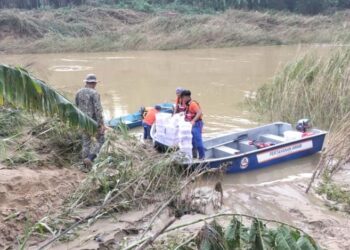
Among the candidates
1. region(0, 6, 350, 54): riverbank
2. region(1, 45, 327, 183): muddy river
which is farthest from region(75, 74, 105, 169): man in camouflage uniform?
region(0, 6, 350, 54): riverbank

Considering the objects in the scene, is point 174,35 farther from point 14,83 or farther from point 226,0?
point 14,83

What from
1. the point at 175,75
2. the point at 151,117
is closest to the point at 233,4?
the point at 175,75

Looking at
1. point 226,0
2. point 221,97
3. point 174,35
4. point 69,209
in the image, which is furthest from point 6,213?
point 226,0

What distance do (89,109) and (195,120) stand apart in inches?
78.1

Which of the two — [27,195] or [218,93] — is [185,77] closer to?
[218,93]

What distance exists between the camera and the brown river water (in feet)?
23.4

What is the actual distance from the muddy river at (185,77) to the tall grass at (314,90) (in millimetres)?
781

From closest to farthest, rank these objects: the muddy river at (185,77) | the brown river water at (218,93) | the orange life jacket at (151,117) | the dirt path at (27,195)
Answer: the dirt path at (27,195) < the brown river water at (218,93) < the orange life jacket at (151,117) < the muddy river at (185,77)

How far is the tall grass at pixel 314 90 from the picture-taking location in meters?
11.5

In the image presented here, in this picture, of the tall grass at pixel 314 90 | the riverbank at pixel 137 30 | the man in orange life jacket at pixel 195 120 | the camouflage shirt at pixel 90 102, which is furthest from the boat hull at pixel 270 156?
the riverbank at pixel 137 30

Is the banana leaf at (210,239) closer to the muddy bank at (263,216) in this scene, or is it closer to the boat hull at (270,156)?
the muddy bank at (263,216)

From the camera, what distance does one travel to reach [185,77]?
20953 mm

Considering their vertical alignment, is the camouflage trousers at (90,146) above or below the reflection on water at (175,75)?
above

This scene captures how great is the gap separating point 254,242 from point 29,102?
91.0 inches
